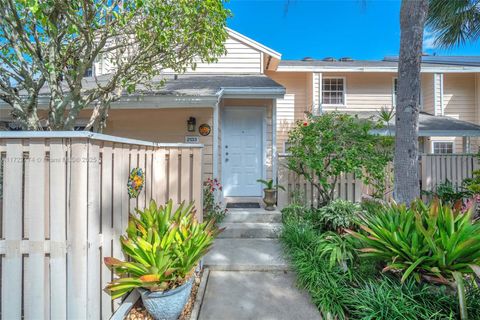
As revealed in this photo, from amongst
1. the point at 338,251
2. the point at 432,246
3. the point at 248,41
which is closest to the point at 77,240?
the point at 338,251

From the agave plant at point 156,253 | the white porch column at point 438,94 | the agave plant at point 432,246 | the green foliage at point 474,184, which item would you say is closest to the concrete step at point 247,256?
the agave plant at point 156,253

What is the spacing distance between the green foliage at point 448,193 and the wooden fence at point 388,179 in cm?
15

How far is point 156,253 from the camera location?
7.18ft

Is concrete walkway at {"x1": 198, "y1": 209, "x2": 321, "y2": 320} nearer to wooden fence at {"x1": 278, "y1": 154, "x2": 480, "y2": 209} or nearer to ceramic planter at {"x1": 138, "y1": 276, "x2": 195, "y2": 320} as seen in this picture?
ceramic planter at {"x1": 138, "y1": 276, "x2": 195, "y2": 320}

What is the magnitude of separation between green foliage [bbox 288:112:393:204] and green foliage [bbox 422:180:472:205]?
6.04ft

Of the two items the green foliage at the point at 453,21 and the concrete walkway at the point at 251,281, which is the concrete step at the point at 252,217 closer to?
the concrete walkway at the point at 251,281

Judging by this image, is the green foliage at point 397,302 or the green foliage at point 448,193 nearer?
the green foliage at point 397,302

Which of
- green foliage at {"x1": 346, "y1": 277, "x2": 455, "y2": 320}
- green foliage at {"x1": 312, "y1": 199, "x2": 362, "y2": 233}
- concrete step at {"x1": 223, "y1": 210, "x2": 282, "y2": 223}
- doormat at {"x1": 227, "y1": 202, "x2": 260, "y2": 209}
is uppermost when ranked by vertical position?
green foliage at {"x1": 312, "y1": 199, "x2": 362, "y2": 233}

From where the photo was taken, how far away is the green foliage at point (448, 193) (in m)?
5.27

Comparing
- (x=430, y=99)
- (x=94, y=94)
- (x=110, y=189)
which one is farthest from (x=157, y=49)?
(x=430, y=99)

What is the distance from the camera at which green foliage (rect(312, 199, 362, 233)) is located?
363 centimetres

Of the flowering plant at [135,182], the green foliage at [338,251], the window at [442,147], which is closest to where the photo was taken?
the flowering plant at [135,182]

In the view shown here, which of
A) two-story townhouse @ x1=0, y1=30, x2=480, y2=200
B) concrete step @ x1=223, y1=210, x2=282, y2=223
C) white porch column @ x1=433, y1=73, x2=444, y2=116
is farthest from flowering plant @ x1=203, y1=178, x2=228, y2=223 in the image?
white porch column @ x1=433, y1=73, x2=444, y2=116

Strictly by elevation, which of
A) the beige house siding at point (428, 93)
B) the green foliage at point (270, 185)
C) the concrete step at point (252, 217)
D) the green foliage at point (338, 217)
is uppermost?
the beige house siding at point (428, 93)
